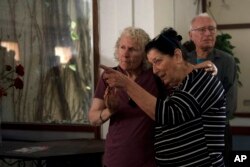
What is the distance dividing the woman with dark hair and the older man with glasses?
1163mm

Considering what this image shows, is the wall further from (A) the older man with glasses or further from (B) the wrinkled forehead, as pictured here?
(B) the wrinkled forehead

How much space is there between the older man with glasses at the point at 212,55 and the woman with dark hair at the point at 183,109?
116 centimetres

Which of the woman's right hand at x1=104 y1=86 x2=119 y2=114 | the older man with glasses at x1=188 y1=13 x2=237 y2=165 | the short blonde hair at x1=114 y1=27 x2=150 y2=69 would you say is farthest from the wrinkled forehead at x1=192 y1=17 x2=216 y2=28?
the woman's right hand at x1=104 y1=86 x2=119 y2=114

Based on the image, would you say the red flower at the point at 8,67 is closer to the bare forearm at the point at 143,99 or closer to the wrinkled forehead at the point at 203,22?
the wrinkled forehead at the point at 203,22

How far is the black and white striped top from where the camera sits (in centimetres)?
156

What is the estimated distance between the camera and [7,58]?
153 inches

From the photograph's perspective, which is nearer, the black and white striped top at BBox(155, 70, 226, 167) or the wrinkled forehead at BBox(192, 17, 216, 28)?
the black and white striped top at BBox(155, 70, 226, 167)

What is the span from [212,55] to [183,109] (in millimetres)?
1401

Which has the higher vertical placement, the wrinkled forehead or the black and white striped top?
the wrinkled forehead

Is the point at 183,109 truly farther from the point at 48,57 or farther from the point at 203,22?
the point at 48,57

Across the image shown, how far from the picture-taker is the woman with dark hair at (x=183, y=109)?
61.5 inches

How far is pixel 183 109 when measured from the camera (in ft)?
5.08

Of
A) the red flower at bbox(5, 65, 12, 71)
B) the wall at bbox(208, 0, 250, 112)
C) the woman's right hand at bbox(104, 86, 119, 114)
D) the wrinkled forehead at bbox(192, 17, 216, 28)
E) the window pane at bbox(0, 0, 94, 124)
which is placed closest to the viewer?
the woman's right hand at bbox(104, 86, 119, 114)

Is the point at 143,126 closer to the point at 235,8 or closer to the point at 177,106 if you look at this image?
the point at 177,106
